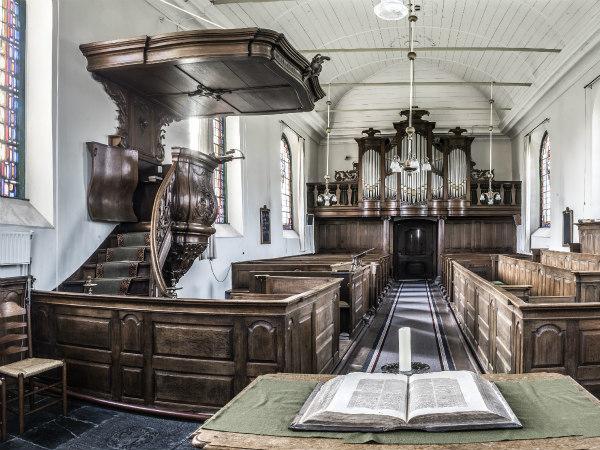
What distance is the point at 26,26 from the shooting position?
573 centimetres

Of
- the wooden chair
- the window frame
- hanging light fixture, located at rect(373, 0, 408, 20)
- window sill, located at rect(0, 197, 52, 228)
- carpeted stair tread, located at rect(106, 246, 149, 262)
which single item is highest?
hanging light fixture, located at rect(373, 0, 408, 20)

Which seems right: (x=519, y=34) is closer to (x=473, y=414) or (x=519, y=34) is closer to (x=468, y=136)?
(x=468, y=136)

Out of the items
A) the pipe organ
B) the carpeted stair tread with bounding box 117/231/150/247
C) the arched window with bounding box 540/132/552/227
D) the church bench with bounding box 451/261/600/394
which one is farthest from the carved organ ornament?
the arched window with bounding box 540/132/552/227

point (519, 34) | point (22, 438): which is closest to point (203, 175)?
point (22, 438)

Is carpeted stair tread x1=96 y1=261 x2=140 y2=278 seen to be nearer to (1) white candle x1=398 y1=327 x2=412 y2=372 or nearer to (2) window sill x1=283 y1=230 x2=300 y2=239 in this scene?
(1) white candle x1=398 y1=327 x2=412 y2=372

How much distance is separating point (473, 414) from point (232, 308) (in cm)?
286

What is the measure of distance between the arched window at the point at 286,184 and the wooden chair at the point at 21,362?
1033cm

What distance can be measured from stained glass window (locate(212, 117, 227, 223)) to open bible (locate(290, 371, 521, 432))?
873cm

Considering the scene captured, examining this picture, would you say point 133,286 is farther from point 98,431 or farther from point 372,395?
point 372,395

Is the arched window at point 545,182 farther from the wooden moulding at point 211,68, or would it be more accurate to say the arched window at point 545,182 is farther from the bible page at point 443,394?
the bible page at point 443,394

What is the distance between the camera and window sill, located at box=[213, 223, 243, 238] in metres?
10.0

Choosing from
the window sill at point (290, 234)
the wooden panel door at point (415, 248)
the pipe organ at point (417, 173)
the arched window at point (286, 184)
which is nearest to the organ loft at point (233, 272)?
the window sill at point (290, 234)

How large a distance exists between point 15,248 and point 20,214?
1.74 ft

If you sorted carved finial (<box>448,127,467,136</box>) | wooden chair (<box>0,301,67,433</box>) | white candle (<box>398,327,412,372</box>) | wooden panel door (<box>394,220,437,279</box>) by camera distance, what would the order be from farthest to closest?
wooden panel door (<box>394,220,437,279</box>) < carved finial (<box>448,127,467,136</box>) < wooden chair (<box>0,301,67,433</box>) < white candle (<box>398,327,412,372</box>)
